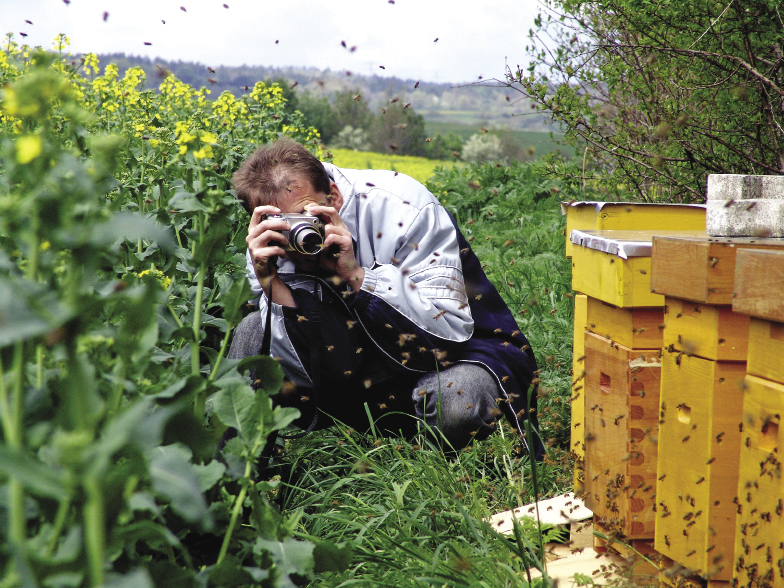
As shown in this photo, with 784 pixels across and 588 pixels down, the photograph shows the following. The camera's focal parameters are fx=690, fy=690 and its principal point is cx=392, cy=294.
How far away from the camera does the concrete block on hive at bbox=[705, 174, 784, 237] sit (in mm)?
1592

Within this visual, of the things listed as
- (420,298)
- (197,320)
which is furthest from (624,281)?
(197,320)

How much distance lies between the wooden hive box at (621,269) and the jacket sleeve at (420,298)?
0.70m

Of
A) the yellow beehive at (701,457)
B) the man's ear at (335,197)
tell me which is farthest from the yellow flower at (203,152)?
the man's ear at (335,197)

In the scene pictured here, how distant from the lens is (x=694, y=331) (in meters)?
1.50

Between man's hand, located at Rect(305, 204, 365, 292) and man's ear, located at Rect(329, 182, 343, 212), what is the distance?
357 millimetres

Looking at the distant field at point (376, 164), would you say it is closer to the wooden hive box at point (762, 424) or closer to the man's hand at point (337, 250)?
the man's hand at point (337, 250)

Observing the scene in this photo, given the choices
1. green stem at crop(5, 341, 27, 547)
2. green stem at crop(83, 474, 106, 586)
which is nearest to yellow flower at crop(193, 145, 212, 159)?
green stem at crop(5, 341, 27, 547)

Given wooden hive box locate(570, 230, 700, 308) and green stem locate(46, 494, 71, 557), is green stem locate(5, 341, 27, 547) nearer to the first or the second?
green stem locate(46, 494, 71, 557)

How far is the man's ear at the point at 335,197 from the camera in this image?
2.83 m

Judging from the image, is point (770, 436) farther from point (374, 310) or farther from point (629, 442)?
point (374, 310)

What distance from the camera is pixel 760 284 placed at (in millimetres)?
1267

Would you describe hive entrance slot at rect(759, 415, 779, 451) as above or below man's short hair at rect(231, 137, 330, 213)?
below

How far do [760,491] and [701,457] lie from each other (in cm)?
19

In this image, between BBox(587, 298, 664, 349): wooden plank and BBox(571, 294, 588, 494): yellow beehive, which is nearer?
BBox(587, 298, 664, 349): wooden plank
